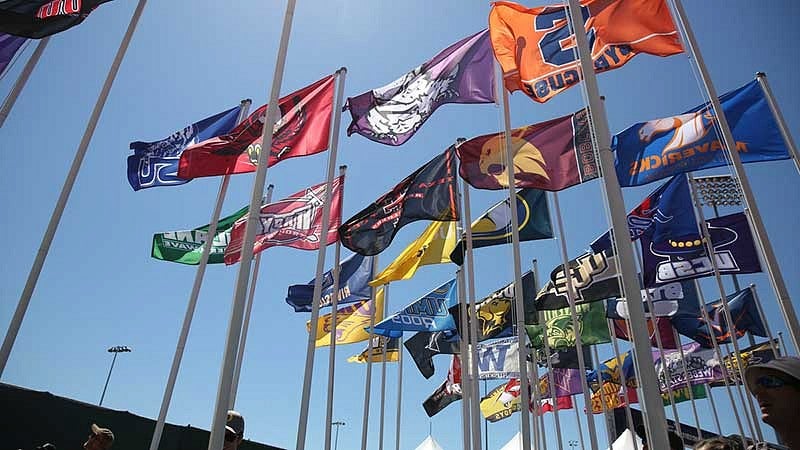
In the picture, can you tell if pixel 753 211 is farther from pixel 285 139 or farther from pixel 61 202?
pixel 61 202

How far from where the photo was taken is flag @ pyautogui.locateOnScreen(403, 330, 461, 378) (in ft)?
58.4

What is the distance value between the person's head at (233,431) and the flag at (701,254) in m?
10.8

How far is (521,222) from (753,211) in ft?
19.2

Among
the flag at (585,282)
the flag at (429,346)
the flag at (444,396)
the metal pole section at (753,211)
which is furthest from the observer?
the flag at (444,396)

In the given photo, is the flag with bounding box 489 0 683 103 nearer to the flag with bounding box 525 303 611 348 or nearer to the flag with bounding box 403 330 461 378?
the flag with bounding box 525 303 611 348

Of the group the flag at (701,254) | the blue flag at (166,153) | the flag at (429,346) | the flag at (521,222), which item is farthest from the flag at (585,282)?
the blue flag at (166,153)

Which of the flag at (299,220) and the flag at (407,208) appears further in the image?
the flag at (299,220)

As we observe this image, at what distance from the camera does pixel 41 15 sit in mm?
8945

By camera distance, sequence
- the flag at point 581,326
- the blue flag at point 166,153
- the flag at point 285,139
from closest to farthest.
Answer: the flag at point 285,139 → the blue flag at point 166,153 → the flag at point 581,326

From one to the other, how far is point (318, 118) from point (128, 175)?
17.6 ft

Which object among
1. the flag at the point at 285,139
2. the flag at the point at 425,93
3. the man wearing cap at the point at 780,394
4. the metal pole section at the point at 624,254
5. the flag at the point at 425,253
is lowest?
A: the man wearing cap at the point at 780,394

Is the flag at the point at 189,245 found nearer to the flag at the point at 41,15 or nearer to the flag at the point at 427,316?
the flag at the point at 427,316

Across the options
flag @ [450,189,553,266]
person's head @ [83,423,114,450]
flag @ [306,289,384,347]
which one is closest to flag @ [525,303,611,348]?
flag @ [450,189,553,266]

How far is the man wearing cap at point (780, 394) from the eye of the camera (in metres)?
1.82
